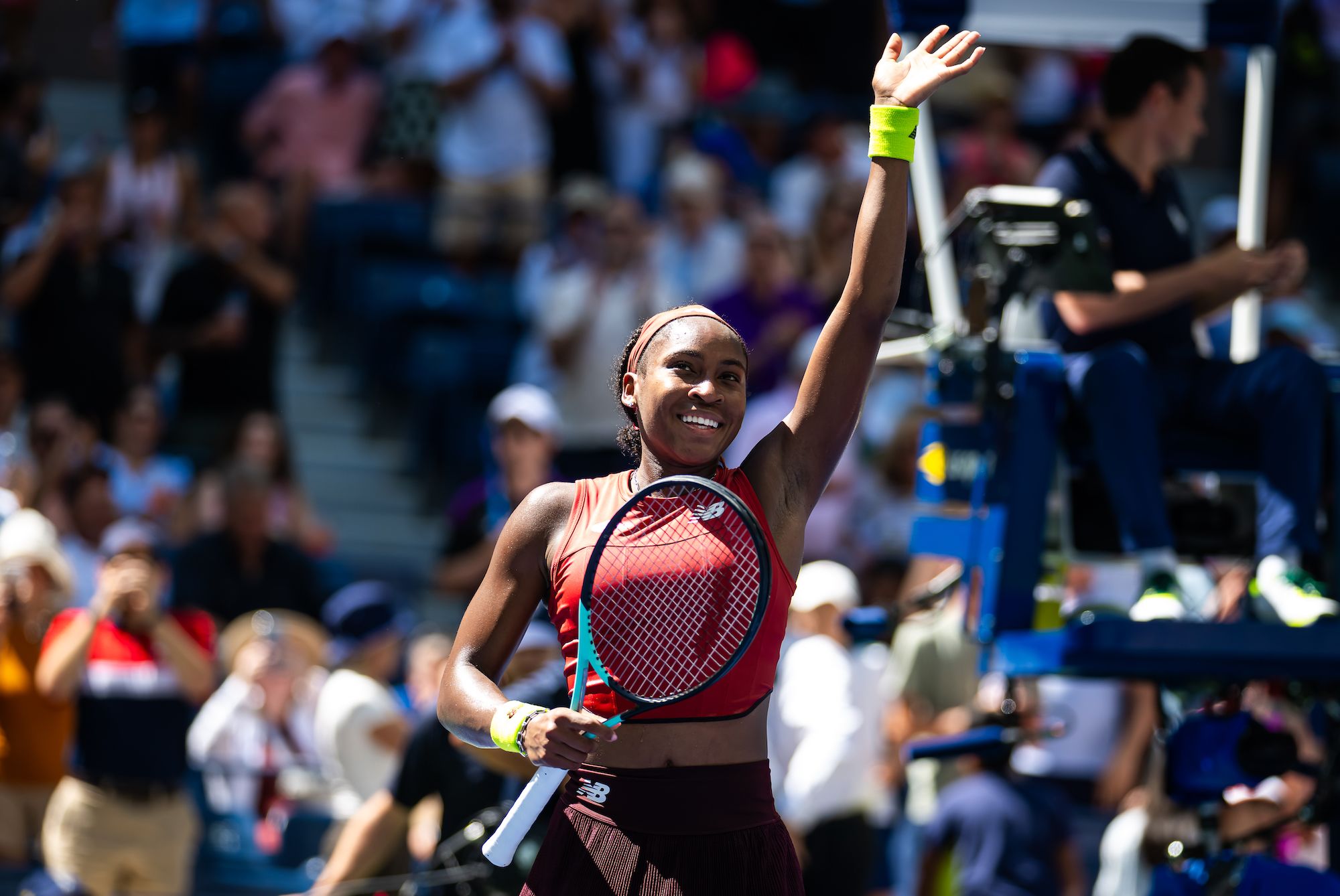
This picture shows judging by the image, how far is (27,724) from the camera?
23.7 ft

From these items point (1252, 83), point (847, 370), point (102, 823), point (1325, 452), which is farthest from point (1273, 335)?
point (102, 823)

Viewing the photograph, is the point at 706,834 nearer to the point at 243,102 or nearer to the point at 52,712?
the point at 52,712

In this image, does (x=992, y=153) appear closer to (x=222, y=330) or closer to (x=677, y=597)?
(x=222, y=330)

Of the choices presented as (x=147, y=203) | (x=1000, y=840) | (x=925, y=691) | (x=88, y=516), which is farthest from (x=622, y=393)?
(x=147, y=203)

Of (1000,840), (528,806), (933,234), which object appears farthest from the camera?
(1000,840)

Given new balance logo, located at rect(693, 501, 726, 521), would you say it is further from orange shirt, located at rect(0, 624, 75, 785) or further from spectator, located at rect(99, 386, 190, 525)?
spectator, located at rect(99, 386, 190, 525)

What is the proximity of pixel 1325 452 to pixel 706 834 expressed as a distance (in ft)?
8.71

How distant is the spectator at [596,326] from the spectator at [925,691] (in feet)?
7.16

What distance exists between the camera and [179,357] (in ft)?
33.3

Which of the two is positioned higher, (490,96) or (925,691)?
(490,96)

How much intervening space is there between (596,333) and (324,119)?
2482 millimetres

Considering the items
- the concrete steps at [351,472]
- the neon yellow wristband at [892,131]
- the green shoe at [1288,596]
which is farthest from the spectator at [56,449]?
the neon yellow wristband at [892,131]

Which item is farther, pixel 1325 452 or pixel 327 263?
pixel 327 263

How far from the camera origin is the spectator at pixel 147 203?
1067 centimetres
